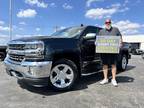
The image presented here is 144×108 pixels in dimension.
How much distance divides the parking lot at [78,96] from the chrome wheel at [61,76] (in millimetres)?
250

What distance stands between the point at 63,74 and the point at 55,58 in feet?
1.79

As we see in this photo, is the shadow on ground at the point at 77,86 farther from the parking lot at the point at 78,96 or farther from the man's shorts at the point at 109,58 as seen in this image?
the man's shorts at the point at 109,58

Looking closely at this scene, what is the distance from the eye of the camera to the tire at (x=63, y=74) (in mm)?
5422

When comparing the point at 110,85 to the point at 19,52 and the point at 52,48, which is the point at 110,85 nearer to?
the point at 52,48

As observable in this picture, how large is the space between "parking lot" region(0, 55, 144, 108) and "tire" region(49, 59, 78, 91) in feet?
0.64

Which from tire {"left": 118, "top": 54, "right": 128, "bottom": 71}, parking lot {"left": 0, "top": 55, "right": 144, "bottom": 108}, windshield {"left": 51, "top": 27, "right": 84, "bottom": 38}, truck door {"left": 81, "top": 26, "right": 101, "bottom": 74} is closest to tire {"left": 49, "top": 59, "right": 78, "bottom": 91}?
parking lot {"left": 0, "top": 55, "right": 144, "bottom": 108}

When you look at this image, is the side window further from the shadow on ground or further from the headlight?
the headlight

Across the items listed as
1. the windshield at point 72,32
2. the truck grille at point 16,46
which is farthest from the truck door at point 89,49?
the truck grille at point 16,46

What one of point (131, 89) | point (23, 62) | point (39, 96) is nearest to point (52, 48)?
point (23, 62)

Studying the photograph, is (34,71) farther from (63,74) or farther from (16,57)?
(63,74)

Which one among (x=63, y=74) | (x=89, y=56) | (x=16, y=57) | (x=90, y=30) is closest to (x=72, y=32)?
(x=90, y=30)

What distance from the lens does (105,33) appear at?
6.29m

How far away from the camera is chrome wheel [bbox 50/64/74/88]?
214 inches

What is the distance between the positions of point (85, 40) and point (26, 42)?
1775mm
